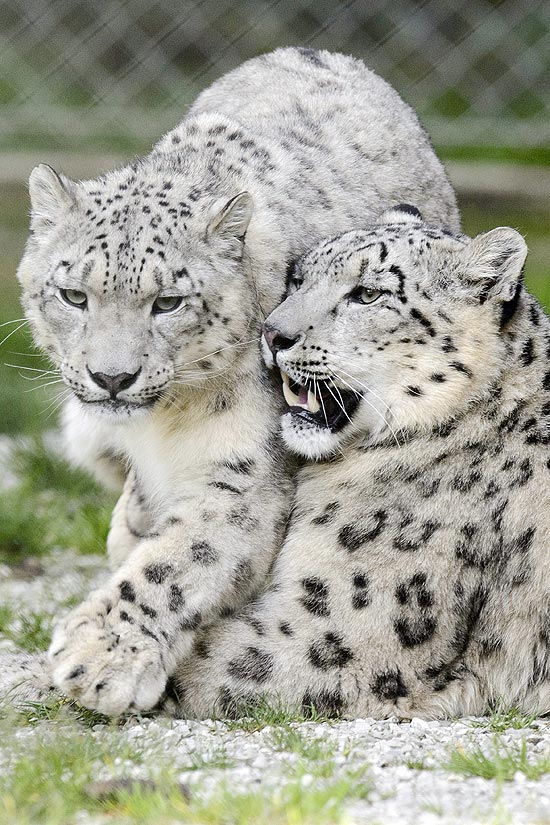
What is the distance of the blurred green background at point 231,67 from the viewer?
11234mm

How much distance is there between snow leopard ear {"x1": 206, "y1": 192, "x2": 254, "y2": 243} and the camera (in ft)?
16.1

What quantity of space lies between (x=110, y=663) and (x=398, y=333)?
150 cm

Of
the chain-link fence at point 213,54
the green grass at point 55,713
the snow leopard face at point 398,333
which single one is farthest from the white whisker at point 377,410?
the chain-link fence at point 213,54

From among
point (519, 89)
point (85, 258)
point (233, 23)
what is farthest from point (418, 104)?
point (85, 258)

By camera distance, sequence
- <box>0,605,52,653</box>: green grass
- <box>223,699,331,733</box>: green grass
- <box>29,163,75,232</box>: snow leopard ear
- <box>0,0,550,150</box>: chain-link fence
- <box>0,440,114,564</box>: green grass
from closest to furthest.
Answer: <box>223,699,331,733</box>: green grass → <box>29,163,75,232</box>: snow leopard ear → <box>0,605,52,653</box>: green grass → <box>0,440,114,564</box>: green grass → <box>0,0,550,150</box>: chain-link fence

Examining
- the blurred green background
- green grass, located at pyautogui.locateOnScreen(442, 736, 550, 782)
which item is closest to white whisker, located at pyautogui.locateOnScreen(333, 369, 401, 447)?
Result: green grass, located at pyautogui.locateOnScreen(442, 736, 550, 782)

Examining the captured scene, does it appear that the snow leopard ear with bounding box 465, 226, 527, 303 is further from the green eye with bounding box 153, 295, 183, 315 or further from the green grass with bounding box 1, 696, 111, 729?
the green grass with bounding box 1, 696, 111, 729

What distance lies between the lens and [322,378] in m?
4.86

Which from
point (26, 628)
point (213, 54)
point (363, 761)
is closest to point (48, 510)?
point (26, 628)

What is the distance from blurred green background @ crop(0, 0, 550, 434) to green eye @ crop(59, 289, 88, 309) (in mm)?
5868

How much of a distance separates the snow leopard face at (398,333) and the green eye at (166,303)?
339 millimetres

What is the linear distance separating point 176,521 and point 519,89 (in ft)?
26.8

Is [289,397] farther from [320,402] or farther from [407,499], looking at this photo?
[407,499]

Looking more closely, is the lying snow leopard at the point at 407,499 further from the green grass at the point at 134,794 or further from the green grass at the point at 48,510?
the green grass at the point at 48,510
